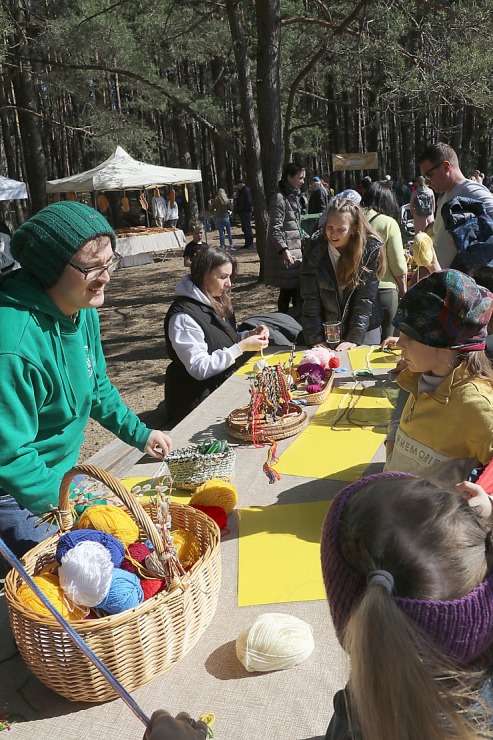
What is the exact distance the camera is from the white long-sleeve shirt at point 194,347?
3.46 meters

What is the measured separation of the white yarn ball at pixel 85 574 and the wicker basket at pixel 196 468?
92 centimetres

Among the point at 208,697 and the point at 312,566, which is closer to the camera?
the point at 208,697

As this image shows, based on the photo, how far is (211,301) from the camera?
357 cm

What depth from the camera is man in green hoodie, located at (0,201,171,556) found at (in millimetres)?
1754

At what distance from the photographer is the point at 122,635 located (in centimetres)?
139

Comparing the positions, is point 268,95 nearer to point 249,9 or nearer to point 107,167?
point 249,9

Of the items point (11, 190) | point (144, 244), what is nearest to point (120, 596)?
point (11, 190)

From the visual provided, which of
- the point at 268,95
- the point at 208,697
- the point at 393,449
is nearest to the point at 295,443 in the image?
the point at 393,449

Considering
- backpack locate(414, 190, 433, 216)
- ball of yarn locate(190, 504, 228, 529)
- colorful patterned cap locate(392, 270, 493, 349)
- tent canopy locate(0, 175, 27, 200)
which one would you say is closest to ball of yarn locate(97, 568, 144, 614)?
ball of yarn locate(190, 504, 228, 529)

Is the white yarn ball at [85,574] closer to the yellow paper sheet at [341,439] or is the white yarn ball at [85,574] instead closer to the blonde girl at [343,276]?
the yellow paper sheet at [341,439]

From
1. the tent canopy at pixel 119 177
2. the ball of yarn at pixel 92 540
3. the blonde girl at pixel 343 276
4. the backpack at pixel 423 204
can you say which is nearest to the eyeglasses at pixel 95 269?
the ball of yarn at pixel 92 540

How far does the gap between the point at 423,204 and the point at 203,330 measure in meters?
3.67

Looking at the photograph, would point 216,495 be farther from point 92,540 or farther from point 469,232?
point 469,232

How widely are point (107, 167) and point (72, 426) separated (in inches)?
481
